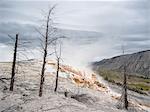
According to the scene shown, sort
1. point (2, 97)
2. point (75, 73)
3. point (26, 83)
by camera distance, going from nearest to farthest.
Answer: point (2, 97) < point (26, 83) < point (75, 73)

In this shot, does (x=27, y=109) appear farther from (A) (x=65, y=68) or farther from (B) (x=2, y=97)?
(A) (x=65, y=68)

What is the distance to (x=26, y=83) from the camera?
2500 inches

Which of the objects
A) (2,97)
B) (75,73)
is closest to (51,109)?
(2,97)

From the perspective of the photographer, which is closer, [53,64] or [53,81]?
[53,81]

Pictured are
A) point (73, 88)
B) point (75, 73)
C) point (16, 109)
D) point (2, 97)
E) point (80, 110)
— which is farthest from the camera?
point (75, 73)

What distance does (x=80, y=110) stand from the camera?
34.2 metres

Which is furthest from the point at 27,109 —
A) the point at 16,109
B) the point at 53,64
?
the point at 53,64

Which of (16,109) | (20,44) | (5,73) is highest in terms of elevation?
(20,44)

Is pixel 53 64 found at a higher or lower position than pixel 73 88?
higher

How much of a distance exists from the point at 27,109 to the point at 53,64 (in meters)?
52.2

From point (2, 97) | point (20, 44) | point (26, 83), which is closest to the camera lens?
point (2, 97)

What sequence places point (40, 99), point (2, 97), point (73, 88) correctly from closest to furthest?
point (40, 99) < point (2, 97) < point (73, 88)

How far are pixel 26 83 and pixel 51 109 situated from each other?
98.8ft

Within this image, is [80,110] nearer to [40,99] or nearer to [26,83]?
[40,99]
